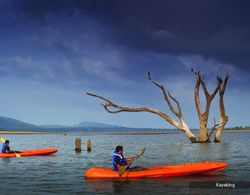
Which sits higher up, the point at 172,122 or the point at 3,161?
the point at 172,122

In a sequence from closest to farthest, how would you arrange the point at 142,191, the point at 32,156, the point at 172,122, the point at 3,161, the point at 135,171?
the point at 142,191, the point at 135,171, the point at 3,161, the point at 32,156, the point at 172,122

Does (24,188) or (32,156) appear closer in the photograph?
(24,188)

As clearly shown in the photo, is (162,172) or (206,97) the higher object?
(206,97)

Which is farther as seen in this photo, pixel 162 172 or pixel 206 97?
pixel 206 97

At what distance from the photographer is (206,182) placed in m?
20.5

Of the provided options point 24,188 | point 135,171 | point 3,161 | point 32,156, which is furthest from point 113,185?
point 32,156

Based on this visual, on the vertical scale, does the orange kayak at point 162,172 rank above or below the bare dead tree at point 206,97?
below

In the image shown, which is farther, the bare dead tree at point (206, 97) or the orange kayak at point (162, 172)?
the bare dead tree at point (206, 97)

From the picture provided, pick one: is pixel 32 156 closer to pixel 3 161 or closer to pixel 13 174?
pixel 3 161

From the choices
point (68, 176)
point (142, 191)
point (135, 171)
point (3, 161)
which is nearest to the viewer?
point (142, 191)

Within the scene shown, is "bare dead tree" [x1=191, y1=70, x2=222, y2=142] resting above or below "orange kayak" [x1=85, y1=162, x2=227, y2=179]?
above

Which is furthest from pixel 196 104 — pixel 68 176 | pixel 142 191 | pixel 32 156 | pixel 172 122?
pixel 142 191

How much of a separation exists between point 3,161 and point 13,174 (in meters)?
9.76

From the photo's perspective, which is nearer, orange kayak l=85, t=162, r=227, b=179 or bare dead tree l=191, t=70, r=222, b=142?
orange kayak l=85, t=162, r=227, b=179
